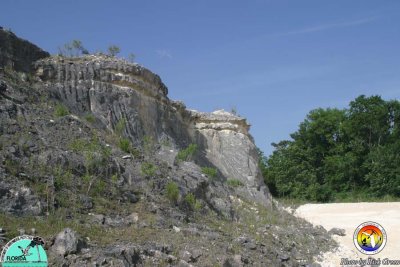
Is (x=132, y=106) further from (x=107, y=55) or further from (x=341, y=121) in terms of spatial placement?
(x=341, y=121)

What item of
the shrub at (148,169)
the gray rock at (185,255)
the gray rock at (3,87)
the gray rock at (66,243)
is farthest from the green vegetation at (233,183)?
the gray rock at (66,243)

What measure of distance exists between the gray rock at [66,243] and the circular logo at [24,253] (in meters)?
0.21

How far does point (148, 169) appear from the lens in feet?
43.7

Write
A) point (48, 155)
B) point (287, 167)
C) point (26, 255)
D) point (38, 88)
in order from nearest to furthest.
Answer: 1. point (26, 255)
2. point (48, 155)
3. point (38, 88)
4. point (287, 167)

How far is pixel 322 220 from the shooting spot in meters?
21.7

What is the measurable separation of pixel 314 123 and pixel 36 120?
2670 centimetres

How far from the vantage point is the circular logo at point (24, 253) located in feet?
23.7

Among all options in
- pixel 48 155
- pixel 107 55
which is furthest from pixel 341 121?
pixel 48 155

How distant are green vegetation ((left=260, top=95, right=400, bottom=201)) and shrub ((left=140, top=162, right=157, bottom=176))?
67.0 ft

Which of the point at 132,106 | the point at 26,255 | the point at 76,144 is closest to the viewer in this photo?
the point at 26,255

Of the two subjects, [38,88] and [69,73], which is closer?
[38,88]

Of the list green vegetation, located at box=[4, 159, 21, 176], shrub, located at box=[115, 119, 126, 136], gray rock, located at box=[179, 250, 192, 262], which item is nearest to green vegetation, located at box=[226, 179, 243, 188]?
shrub, located at box=[115, 119, 126, 136]

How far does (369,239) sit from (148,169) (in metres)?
7.43

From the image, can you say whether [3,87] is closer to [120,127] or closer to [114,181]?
[120,127]
